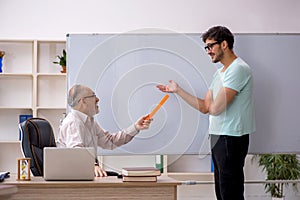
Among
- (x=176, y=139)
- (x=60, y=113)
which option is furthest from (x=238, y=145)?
(x=60, y=113)

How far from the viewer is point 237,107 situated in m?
3.62

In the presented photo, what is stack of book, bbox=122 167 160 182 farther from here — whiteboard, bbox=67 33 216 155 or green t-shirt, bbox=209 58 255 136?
whiteboard, bbox=67 33 216 155

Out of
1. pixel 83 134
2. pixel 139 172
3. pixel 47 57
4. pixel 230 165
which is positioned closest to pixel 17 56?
pixel 47 57

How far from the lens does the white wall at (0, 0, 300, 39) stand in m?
5.59

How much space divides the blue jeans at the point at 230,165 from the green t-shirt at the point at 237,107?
5cm

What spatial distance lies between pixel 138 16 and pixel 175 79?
191 cm

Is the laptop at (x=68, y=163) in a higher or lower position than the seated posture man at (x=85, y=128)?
lower

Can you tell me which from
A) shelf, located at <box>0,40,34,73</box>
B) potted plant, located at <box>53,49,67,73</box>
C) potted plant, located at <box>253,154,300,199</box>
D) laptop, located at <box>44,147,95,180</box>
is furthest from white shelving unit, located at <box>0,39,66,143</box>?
laptop, located at <box>44,147,95,180</box>

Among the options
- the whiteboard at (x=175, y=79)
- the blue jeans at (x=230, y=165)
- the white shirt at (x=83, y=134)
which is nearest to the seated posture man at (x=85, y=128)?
the white shirt at (x=83, y=134)

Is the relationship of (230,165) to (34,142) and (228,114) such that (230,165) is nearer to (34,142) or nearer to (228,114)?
(228,114)

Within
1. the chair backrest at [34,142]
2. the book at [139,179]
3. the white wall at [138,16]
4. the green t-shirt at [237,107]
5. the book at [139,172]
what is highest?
the white wall at [138,16]

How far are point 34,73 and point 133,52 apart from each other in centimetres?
167

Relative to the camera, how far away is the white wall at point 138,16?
18.3 ft

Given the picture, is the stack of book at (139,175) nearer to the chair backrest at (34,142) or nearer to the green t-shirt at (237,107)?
the chair backrest at (34,142)
